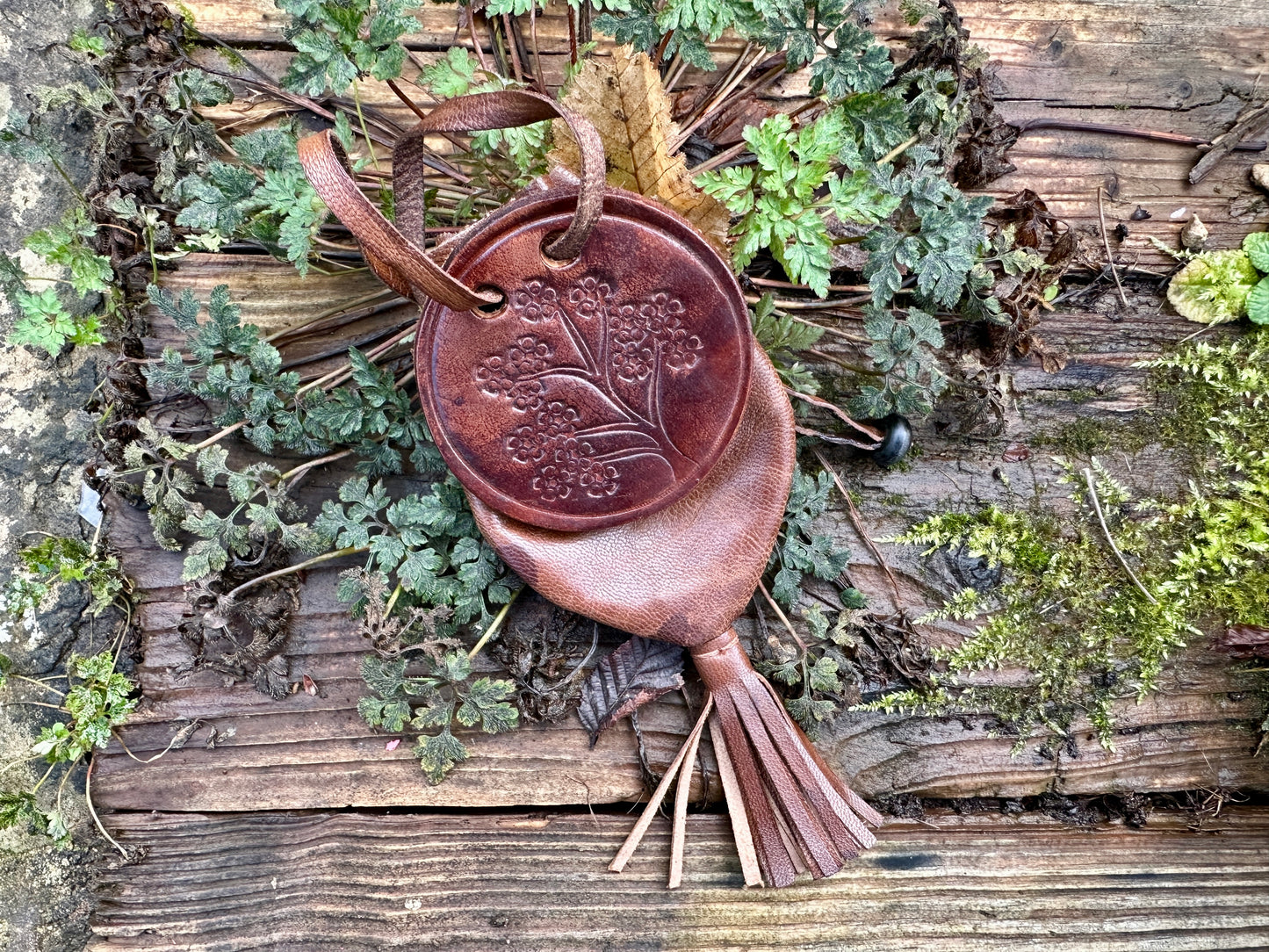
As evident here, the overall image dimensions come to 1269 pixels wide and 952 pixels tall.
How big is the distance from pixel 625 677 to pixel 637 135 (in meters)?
1.28

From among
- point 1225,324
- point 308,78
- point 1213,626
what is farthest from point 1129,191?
point 308,78

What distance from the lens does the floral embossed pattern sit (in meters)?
1.77

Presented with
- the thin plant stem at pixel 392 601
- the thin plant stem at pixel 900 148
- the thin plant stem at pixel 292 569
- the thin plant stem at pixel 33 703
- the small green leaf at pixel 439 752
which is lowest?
the small green leaf at pixel 439 752

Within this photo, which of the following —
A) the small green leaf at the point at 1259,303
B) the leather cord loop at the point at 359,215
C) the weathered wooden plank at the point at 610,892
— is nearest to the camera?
the leather cord loop at the point at 359,215

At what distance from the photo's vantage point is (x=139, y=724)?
2086mm

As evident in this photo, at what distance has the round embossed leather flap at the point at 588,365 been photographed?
173 cm

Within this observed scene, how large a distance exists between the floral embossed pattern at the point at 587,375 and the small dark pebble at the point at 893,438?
59 centimetres

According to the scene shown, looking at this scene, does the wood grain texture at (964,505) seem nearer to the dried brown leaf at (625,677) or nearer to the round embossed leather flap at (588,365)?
the dried brown leaf at (625,677)

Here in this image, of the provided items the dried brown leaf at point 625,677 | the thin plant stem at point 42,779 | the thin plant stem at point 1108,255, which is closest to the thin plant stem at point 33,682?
the thin plant stem at point 42,779

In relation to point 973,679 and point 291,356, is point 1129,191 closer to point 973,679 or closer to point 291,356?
point 973,679

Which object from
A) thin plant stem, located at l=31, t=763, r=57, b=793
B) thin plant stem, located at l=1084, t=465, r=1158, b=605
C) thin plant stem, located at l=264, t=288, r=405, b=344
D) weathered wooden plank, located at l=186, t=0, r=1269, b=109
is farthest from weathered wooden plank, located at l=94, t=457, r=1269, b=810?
weathered wooden plank, located at l=186, t=0, r=1269, b=109

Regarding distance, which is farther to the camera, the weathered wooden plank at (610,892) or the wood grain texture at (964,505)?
the wood grain texture at (964,505)

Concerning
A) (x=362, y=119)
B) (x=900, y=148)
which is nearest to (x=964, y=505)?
(x=900, y=148)

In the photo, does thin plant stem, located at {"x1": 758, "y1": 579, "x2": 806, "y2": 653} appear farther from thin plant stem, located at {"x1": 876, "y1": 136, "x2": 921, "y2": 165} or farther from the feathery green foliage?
thin plant stem, located at {"x1": 876, "y1": 136, "x2": 921, "y2": 165}
